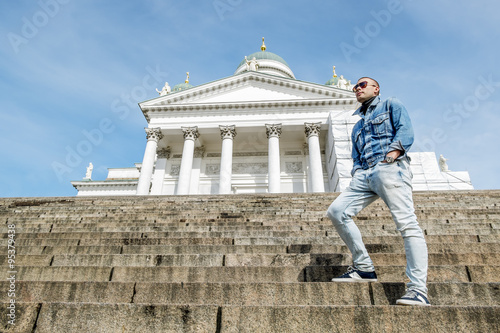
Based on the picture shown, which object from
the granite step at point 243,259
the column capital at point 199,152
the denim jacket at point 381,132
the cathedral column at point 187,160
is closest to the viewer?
the denim jacket at point 381,132

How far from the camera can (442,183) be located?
20219 millimetres

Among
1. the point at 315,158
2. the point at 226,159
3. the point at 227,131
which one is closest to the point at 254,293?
the point at 315,158

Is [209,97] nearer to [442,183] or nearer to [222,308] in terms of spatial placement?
[442,183]

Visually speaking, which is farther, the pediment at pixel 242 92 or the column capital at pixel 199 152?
the column capital at pixel 199 152

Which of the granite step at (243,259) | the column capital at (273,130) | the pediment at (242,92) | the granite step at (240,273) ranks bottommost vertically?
the granite step at (240,273)

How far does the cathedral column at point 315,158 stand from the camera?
20.4 m

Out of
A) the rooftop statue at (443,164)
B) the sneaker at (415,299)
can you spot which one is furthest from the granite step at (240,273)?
the rooftop statue at (443,164)

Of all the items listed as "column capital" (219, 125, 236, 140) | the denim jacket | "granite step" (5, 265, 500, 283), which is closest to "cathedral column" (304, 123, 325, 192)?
"column capital" (219, 125, 236, 140)

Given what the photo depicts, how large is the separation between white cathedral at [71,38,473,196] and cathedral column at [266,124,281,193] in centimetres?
7

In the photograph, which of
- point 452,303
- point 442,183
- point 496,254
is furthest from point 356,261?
point 442,183

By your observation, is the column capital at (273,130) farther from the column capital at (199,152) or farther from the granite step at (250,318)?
the granite step at (250,318)

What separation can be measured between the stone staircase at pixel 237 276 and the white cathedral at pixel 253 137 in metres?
14.3

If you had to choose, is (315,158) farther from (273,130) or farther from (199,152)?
(199,152)

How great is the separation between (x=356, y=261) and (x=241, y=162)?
891 inches
